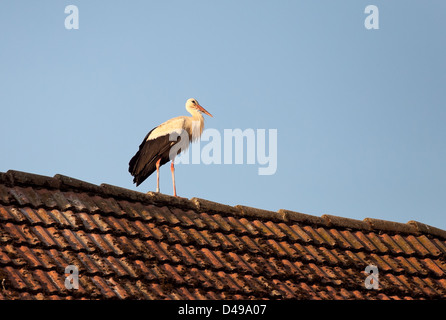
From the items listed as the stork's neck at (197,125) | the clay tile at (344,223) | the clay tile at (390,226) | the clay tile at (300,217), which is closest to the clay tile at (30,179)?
the clay tile at (300,217)

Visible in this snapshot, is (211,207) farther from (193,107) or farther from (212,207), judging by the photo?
(193,107)

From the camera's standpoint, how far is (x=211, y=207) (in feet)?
22.6

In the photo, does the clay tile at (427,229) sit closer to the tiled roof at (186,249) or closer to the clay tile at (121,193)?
the tiled roof at (186,249)

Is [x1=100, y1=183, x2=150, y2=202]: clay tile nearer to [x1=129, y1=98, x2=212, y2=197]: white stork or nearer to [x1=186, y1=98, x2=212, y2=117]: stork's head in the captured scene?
[x1=129, y1=98, x2=212, y2=197]: white stork

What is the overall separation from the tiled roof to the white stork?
2887 millimetres

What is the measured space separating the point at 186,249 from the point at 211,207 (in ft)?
2.87

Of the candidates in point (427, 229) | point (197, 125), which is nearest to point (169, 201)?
point (427, 229)

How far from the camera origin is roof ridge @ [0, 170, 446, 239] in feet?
20.6

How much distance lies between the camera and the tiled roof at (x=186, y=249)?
532cm

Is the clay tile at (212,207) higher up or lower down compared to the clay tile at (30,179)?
lower down

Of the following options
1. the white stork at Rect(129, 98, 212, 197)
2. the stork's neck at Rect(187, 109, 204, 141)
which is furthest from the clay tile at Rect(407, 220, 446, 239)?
the stork's neck at Rect(187, 109, 204, 141)

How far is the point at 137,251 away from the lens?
5801 mm
